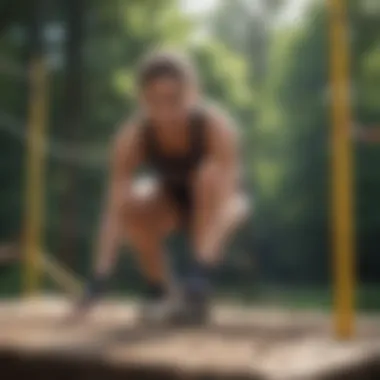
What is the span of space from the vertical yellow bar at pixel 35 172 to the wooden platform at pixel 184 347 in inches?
1.5

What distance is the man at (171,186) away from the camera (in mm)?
908

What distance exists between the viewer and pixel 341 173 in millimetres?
883

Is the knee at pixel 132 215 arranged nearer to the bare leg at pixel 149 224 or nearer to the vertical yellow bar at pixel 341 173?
the bare leg at pixel 149 224

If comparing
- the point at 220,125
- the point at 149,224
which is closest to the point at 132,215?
the point at 149,224

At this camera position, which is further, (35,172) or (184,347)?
(35,172)

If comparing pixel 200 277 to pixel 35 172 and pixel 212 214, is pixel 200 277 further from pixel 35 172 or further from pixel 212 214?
pixel 35 172

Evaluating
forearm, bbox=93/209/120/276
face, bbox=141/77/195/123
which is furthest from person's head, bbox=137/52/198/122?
forearm, bbox=93/209/120/276

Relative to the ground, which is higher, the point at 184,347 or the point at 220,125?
the point at 220,125

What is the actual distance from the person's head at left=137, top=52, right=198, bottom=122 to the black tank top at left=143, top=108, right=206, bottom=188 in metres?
0.02

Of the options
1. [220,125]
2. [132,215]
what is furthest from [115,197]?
[220,125]

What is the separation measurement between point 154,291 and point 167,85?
0.20 metres

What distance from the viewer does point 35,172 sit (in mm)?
977

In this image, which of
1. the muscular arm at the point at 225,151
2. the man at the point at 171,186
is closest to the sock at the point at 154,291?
the man at the point at 171,186

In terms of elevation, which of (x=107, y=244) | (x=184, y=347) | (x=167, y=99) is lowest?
(x=184, y=347)
